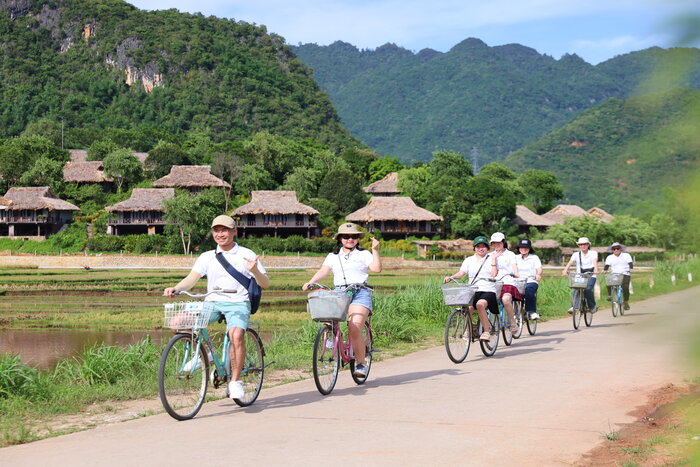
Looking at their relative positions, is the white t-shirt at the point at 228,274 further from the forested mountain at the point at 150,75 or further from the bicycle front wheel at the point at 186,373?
the forested mountain at the point at 150,75

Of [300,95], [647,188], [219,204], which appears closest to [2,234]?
[219,204]

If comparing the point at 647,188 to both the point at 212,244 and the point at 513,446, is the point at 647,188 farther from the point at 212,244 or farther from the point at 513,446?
the point at 212,244

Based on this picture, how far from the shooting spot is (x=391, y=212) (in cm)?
6838

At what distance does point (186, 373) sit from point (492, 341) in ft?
17.6

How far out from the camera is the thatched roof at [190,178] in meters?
72.2

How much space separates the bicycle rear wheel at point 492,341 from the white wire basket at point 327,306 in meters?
3.34

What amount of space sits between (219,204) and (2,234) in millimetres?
18697

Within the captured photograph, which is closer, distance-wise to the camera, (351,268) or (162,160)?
(351,268)

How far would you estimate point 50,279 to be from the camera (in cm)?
4262

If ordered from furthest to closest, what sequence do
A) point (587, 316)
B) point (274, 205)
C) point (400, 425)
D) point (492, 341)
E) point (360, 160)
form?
point (360, 160) → point (274, 205) → point (587, 316) → point (492, 341) → point (400, 425)

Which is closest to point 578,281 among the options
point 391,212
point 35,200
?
point 391,212

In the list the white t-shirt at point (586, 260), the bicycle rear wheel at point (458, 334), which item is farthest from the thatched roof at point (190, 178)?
the bicycle rear wheel at point (458, 334)

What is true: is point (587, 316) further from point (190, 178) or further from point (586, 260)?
point (190, 178)

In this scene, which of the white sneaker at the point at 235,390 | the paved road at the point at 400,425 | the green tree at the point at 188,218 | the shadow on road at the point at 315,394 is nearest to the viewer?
the paved road at the point at 400,425
